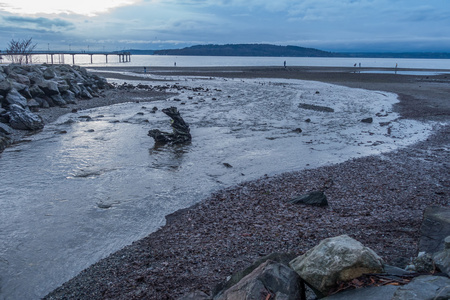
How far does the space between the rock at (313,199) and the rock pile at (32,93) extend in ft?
39.4

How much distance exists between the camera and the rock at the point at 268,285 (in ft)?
11.6

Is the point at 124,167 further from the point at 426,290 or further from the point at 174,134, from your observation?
the point at 426,290

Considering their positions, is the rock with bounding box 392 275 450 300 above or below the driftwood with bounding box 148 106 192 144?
above

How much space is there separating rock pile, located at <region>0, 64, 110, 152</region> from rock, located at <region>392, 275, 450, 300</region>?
1518 centimetres

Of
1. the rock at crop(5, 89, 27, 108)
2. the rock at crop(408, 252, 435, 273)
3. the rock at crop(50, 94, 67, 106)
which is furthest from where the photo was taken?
the rock at crop(50, 94, 67, 106)

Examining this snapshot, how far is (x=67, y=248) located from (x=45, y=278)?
1026 millimetres

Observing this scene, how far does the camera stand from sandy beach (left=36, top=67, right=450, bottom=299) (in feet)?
17.3

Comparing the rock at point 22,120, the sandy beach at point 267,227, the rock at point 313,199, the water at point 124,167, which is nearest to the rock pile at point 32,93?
the rock at point 22,120

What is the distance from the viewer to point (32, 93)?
24312 millimetres

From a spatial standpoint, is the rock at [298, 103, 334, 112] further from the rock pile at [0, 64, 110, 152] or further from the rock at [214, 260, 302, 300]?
the rock at [214, 260, 302, 300]

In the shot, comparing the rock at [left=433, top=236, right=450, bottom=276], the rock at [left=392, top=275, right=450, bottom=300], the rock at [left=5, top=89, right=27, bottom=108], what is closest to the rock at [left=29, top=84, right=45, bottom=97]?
the rock at [left=5, top=89, right=27, bottom=108]

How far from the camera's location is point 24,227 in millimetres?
7648

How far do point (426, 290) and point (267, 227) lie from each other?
4173 mm

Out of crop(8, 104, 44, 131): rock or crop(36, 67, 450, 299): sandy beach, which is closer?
crop(36, 67, 450, 299): sandy beach
